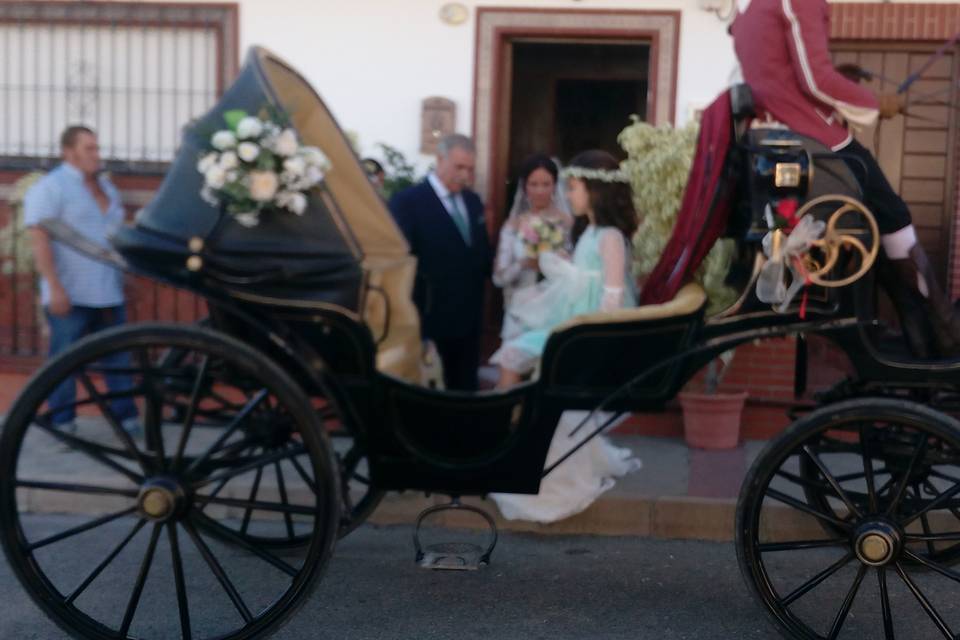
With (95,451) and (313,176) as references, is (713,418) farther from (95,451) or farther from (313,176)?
(95,451)

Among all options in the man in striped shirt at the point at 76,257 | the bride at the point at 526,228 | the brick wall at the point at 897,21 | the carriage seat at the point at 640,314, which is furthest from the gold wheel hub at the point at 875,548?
the man in striped shirt at the point at 76,257

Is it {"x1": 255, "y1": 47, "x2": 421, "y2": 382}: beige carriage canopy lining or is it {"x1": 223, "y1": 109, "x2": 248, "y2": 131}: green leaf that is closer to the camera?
{"x1": 223, "y1": 109, "x2": 248, "y2": 131}: green leaf

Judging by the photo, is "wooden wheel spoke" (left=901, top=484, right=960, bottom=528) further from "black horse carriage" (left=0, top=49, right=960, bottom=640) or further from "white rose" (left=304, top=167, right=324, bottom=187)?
"white rose" (left=304, top=167, right=324, bottom=187)

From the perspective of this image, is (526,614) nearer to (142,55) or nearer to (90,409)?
(90,409)

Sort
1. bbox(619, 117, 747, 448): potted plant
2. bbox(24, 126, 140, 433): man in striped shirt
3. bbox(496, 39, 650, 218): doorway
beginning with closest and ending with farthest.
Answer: bbox(619, 117, 747, 448): potted plant
bbox(24, 126, 140, 433): man in striped shirt
bbox(496, 39, 650, 218): doorway

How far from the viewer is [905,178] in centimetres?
718

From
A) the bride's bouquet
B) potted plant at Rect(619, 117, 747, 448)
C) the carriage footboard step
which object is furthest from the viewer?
potted plant at Rect(619, 117, 747, 448)

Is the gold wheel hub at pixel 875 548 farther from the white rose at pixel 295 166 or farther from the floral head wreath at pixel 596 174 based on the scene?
the white rose at pixel 295 166

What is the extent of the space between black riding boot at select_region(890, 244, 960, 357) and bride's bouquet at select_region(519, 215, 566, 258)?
187 centimetres

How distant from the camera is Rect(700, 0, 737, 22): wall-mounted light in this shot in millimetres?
6996

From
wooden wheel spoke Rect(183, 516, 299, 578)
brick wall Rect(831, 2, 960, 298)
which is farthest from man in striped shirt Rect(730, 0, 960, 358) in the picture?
brick wall Rect(831, 2, 960, 298)

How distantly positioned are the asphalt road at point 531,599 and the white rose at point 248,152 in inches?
63.7

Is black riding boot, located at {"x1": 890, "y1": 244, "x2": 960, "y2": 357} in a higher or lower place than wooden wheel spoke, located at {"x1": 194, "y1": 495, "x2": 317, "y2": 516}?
higher

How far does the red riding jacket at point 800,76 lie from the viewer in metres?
3.80
